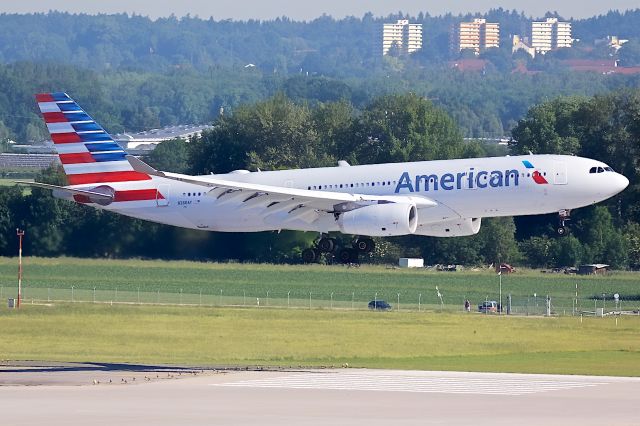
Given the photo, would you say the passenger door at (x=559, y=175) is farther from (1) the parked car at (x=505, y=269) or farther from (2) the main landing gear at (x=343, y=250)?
(1) the parked car at (x=505, y=269)

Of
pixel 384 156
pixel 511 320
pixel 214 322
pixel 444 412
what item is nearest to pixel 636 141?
pixel 384 156

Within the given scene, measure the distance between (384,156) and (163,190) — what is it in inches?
2467

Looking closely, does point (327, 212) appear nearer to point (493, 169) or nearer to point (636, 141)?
point (493, 169)

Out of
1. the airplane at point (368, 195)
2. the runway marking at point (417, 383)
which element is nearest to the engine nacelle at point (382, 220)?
the airplane at point (368, 195)

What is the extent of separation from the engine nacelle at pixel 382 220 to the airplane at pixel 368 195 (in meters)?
0.04

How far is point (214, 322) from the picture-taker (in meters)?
87.7

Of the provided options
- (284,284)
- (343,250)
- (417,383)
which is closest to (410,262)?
(284,284)

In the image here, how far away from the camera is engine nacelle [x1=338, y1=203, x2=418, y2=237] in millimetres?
67938

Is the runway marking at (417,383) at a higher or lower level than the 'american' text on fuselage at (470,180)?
lower

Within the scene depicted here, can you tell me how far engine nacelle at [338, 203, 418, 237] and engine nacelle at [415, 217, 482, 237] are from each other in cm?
161

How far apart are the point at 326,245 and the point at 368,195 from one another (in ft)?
9.26

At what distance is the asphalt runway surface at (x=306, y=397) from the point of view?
45594 millimetres

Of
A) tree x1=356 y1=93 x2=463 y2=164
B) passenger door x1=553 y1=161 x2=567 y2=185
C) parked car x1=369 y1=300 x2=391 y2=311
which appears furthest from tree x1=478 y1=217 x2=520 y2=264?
passenger door x1=553 y1=161 x2=567 y2=185

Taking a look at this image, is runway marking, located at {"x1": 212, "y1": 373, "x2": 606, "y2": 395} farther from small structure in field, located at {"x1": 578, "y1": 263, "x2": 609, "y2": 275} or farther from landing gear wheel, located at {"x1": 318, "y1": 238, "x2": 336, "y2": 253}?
small structure in field, located at {"x1": 578, "y1": 263, "x2": 609, "y2": 275}
